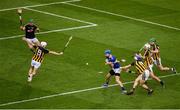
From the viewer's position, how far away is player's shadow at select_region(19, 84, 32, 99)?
3509 centimetres

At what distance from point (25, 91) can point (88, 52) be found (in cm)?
753

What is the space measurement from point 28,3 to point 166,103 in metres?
21.8

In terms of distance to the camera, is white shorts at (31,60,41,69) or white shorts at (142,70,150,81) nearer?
white shorts at (142,70,150,81)

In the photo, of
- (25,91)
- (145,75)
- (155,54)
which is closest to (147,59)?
(155,54)

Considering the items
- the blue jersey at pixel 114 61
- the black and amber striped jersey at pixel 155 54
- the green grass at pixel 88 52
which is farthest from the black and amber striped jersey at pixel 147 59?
the blue jersey at pixel 114 61

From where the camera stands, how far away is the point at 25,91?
117 feet

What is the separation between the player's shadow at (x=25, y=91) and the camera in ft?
115

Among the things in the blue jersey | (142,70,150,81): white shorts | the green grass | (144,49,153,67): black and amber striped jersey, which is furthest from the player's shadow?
(144,49,153,67): black and amber striped jersey

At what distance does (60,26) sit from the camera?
1869 inches

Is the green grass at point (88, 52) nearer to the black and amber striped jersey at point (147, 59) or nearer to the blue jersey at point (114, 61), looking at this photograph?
the black and amber striped jersey at point (147, 59)

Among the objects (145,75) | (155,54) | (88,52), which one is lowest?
(88,52)

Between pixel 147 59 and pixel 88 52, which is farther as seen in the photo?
pixel 88 52

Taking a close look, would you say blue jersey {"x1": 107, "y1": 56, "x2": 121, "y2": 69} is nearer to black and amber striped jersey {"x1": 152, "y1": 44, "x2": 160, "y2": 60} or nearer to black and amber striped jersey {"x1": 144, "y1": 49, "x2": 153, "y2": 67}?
black and amber striped jersey {"x1": 144, "y1": 49, "x2": 153, "y2": 67}

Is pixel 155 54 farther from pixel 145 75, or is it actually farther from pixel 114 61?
pixel 114 61
